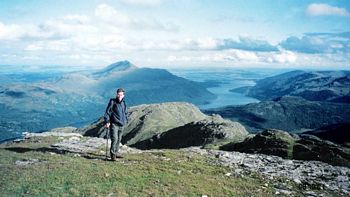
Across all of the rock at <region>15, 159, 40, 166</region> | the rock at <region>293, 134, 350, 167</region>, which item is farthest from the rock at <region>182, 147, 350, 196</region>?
the rock at <region>15, 159, 40, 166</region>

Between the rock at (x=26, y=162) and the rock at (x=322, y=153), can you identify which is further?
the rock at (x=322, y=153)

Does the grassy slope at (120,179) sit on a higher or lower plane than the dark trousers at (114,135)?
lower

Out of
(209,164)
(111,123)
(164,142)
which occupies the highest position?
(111,123)

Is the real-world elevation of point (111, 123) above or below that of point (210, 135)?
above

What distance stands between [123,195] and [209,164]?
11.1m

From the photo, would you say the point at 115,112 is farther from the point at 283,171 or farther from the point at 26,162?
the point at 283,171

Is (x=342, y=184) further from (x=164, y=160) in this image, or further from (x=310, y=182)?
(x=164, y=160)

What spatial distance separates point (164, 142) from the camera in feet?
552

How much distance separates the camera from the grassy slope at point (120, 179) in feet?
61.0

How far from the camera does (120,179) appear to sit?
20688 mm

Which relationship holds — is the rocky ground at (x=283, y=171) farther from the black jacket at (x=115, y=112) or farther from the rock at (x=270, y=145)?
the rock at (x=270, y=145)

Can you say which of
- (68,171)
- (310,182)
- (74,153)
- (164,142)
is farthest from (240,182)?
(164,142)

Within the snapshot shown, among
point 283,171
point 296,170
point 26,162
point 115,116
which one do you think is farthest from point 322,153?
point 26,162

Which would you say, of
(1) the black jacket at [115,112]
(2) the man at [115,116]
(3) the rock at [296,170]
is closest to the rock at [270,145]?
(3) the rock at [296,170]
